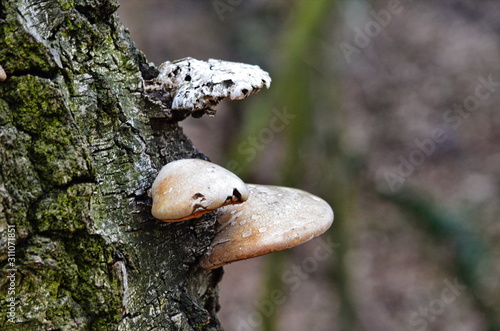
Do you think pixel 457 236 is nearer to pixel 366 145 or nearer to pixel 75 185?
pixel 366 145

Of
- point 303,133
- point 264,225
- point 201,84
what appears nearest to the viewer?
point 201,84

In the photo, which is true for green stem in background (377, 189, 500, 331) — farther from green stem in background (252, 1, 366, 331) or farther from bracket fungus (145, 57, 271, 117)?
bracket fungus (145, 57, 271, 117)

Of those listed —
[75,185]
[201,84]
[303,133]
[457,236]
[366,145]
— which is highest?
[201,84]

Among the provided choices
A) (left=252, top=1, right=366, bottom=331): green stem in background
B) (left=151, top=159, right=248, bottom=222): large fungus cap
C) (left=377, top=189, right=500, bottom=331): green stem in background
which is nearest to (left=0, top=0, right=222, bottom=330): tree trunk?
(left=151, top=159, right=248, bottom=222): large fungus cap

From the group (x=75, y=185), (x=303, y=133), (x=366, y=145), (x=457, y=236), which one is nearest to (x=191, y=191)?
(x=75, y=185)

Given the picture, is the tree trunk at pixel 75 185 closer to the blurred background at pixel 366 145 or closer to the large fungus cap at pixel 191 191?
the large fungus cap at pixel 191 191
